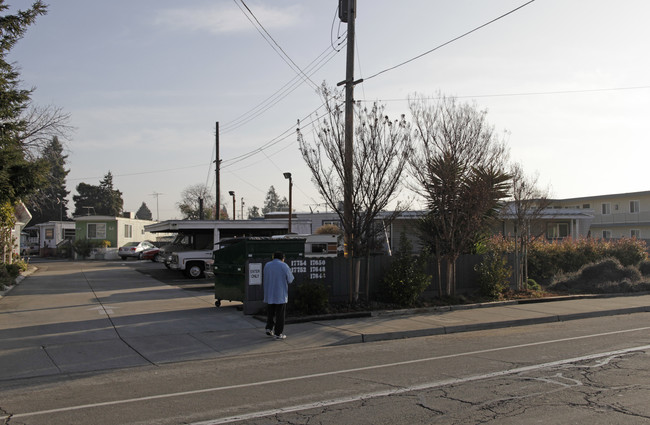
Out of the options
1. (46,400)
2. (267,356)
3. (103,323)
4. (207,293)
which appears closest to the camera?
(46,400)

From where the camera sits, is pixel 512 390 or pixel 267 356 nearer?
pixel 512 390

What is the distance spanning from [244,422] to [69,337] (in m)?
6.60

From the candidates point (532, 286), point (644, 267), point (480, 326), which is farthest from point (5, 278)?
point (644, 267)

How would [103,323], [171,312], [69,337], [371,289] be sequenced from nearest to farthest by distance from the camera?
[69,337]
[103,323]
[171,312]
[371,289]

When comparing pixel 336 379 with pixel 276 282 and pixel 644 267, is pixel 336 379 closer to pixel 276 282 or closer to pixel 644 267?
pixel 276 282

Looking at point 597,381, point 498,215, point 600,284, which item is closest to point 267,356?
point 597,381

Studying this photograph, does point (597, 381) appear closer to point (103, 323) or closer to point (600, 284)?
point (103, 323)

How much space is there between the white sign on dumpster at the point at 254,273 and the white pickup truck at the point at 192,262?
36.8 feet

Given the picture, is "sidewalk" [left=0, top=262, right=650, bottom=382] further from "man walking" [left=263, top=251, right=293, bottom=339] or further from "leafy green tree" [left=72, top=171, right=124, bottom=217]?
"leafy green tree" [left=72, top=171, right=124, bottom=217]

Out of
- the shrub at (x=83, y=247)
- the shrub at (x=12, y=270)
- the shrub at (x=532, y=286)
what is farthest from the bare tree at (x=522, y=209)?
the shrub at (x=83, y=247)

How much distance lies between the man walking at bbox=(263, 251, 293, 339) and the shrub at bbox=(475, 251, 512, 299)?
313 inches

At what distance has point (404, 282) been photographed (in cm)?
1445

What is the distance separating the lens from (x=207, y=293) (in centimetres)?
1856

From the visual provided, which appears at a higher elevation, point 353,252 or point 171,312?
point 353,252
